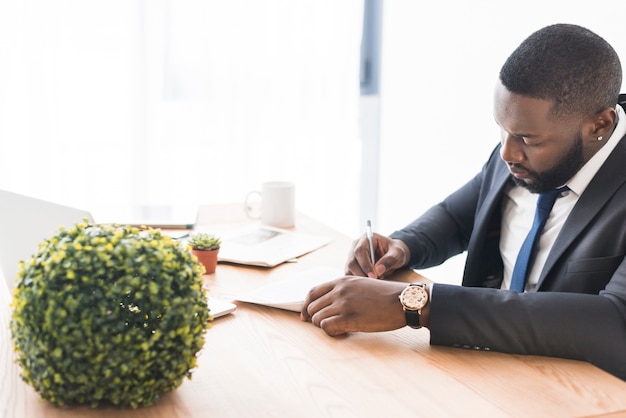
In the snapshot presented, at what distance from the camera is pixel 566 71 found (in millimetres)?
1384

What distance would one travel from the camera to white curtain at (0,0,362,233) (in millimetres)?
2840

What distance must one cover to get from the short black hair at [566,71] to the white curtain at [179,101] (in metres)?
1.91

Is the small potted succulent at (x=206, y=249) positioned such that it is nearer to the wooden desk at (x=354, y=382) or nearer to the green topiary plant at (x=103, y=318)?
the wooden desk at (x=354, y=382)

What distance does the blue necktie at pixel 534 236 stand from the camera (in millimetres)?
1551

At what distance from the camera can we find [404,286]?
49.4 inches

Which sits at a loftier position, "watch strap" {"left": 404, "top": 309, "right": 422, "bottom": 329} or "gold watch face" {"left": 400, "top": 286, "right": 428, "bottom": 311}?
"gold watch face" {"left": 400, "top": 286, "right": 428, "bottom": 311}

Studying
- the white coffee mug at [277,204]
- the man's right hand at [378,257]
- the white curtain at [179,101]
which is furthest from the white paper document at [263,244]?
the white curtain at [179,101]

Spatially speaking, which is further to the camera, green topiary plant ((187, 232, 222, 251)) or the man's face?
green topiary plant ((187, 232, 222, 251))

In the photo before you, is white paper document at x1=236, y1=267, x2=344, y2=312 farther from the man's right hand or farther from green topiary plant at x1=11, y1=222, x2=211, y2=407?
green topiary plant at x1=11, y1=222, x2=211, y2=407

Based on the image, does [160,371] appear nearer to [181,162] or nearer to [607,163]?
[607,163]

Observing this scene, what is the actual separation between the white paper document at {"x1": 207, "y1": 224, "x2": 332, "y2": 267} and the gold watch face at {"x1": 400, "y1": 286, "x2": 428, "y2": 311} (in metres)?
0.50

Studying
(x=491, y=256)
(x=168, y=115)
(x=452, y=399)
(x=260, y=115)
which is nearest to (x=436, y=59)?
(x=260, y=115)

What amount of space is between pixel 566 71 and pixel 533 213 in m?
0.40

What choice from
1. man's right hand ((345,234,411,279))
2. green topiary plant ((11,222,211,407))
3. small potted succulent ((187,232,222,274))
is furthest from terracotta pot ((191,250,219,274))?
green topiary plant ((11,222,211,407))
